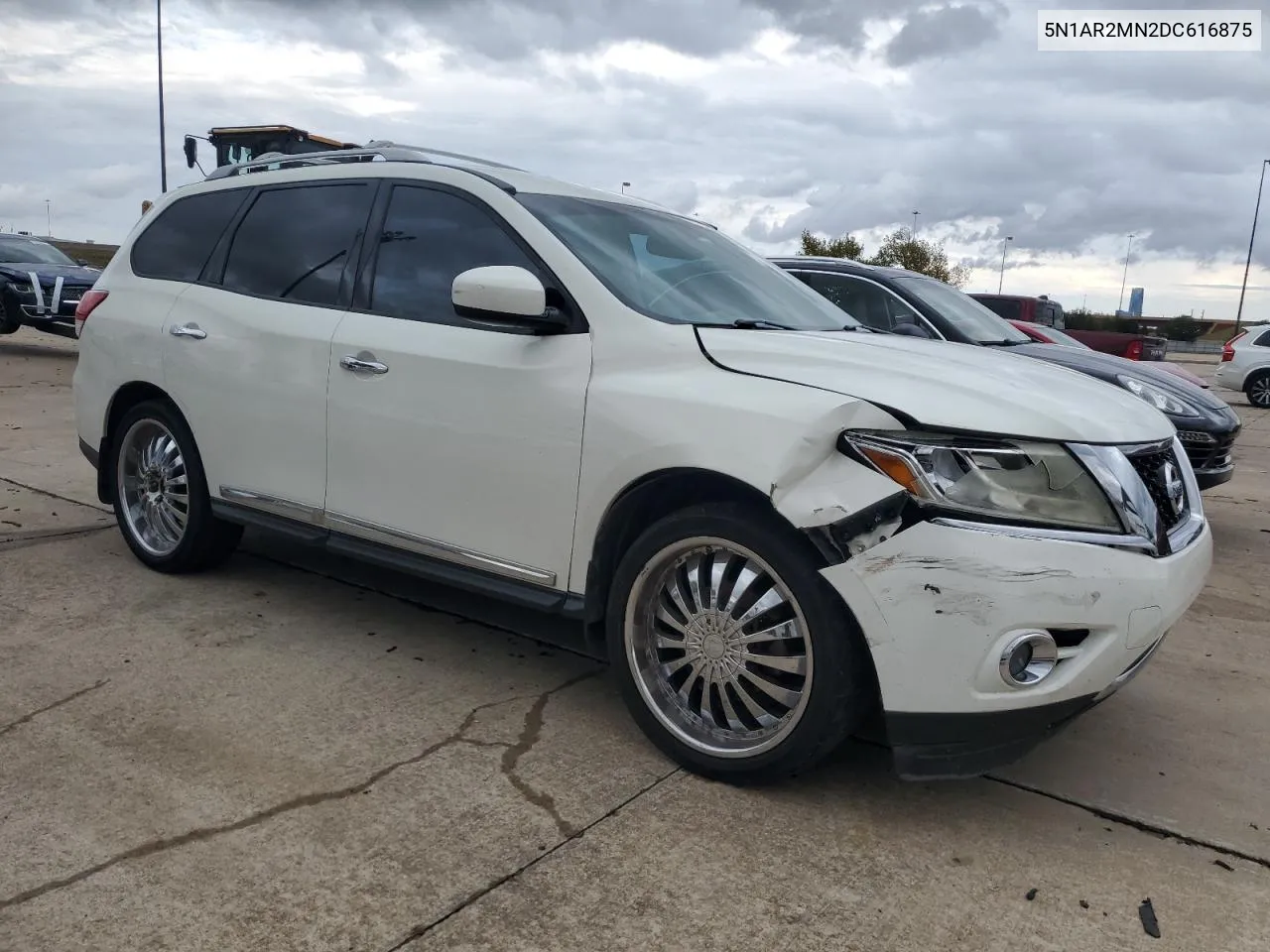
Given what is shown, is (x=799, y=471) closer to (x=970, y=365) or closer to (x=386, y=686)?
(x=970, y=365)

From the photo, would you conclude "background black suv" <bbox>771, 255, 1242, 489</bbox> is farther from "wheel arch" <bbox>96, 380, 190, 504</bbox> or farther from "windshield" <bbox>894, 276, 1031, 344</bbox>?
"wheel arch" <bbox>96, 380, 190, 504</bbox>

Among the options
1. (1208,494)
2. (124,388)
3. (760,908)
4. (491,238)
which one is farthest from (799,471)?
(1208,494)

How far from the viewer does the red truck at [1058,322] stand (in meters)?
16.8

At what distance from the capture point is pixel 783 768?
9.54ft

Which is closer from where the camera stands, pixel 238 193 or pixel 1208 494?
pixel 238 193

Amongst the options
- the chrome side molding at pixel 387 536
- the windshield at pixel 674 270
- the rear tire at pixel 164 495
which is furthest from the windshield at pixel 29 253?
the windshield at pixel 674 270

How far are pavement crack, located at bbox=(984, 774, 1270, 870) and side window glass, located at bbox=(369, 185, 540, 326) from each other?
2.27 metres

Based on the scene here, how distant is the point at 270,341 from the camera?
414cm

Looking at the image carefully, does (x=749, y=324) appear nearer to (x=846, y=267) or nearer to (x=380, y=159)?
(x=380, y=159)

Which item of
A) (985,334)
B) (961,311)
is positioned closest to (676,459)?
(985,334)

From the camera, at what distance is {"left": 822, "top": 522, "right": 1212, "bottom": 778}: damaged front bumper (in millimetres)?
2566

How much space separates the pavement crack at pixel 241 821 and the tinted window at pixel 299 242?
5.65 feet

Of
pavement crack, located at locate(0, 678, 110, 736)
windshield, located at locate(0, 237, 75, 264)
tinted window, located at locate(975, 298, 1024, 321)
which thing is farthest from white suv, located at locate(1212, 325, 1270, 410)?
pavement crack, located at locate(0, 678, 110, 736)

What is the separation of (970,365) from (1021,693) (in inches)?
38.0
